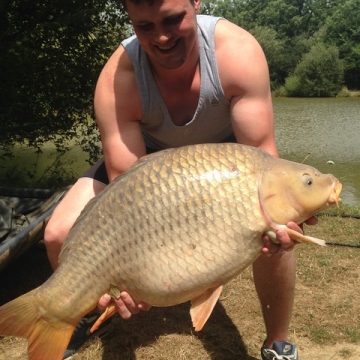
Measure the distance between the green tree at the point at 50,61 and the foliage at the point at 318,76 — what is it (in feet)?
72.6

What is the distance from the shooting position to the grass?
6.70ft

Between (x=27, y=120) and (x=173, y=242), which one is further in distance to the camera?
(x=27, y=120)

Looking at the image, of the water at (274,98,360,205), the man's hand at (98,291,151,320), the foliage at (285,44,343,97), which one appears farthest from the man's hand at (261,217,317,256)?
the foliage at (285,44,343,97)

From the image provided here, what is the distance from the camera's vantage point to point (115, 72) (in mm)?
1835

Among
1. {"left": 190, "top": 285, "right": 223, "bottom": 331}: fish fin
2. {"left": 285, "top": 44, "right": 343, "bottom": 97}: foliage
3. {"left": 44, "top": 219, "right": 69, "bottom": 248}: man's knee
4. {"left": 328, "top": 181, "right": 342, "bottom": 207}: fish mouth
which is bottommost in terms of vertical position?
{"left": 285, "top": 44, "right": 343, "bottom": 97}: foliage

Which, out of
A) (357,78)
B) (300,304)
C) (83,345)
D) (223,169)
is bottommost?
(357,78)

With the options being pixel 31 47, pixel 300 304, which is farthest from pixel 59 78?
pixel 300 304

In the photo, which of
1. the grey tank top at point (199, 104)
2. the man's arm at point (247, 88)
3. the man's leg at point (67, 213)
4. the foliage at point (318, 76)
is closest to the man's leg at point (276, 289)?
the man's arm at point (247, 88)

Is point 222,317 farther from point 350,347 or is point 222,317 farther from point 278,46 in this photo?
point 278,46

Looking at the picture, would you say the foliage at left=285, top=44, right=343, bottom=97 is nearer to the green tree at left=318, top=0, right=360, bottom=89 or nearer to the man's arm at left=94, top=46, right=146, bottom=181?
the green tree at left=318, top=0, right=360, bottom=89

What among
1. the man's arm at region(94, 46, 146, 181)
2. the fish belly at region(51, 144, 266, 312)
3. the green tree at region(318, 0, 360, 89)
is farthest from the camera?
the green tree at region(318, 0, 360, 89)

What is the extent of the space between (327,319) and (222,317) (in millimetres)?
444

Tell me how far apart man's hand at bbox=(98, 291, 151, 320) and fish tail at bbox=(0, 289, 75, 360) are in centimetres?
12

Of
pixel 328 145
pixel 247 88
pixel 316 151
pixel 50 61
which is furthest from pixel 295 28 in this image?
pixel 247 88
